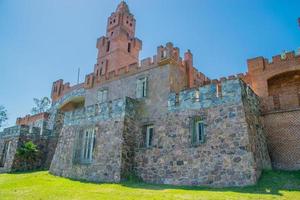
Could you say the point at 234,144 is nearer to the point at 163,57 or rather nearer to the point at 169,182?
the point at 169,182

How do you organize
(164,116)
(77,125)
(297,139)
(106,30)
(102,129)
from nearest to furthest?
(297,139) → (164,116) → (102,129) → (77,125) → (106,30)

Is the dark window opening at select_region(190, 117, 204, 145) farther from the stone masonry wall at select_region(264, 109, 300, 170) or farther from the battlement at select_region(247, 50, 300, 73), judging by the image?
the battlement at select_region(247, 50, 300, 73)

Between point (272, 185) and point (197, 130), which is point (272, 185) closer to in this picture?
point (272, 185)

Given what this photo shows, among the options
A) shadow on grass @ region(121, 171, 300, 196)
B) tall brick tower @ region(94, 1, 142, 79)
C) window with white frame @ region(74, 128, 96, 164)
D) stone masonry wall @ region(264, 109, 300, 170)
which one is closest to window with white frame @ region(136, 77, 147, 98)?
window with white frame @ region(74, 128, 96, 164)

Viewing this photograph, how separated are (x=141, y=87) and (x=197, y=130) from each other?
500 cm

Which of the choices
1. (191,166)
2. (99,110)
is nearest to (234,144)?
(191,166)

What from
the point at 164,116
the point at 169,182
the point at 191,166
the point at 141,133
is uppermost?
the point at 164,116

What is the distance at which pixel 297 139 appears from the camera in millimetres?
12039

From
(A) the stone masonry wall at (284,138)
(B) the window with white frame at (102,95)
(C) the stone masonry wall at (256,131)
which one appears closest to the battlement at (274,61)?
(C) the stone masonry wall at (256,131)

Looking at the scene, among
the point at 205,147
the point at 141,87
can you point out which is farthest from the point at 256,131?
the point at 141,87

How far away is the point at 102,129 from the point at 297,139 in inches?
405

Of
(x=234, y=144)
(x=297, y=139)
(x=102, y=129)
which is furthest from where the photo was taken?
(x=102, y=129)

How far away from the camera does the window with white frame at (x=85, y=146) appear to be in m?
14.6

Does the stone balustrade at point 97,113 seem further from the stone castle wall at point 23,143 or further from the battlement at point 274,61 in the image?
the battlement at point 274,61
